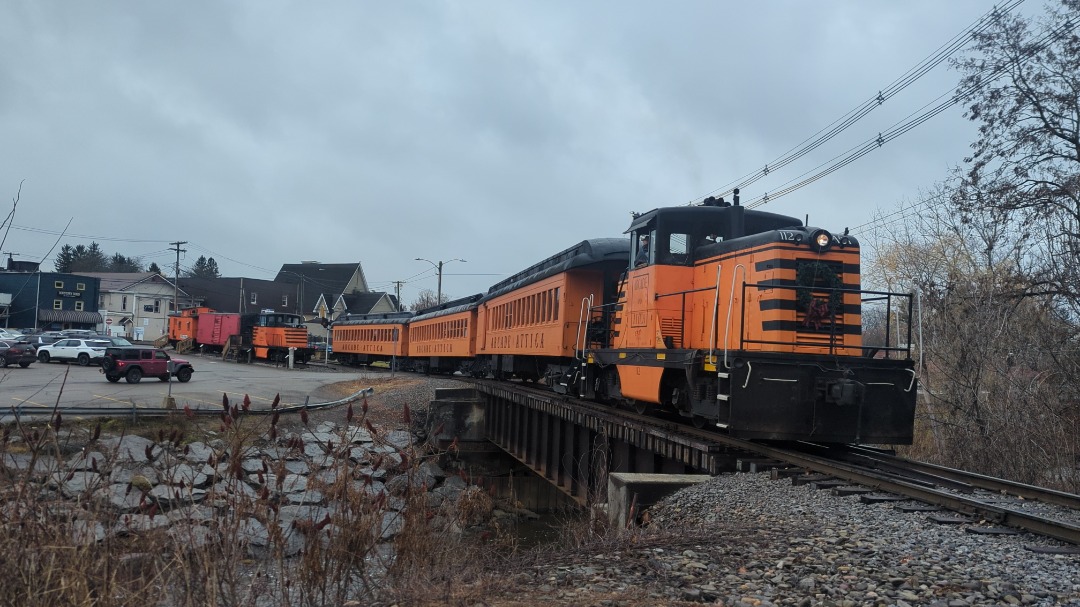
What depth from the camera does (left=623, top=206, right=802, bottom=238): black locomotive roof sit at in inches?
476

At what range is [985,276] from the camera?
1677cm

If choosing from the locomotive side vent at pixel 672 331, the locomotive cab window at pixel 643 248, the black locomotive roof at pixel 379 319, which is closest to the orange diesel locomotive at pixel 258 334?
the black locomotive roof at pixel 379 319

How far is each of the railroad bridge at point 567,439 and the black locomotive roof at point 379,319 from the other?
19831 millimetres

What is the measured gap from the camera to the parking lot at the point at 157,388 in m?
21.5

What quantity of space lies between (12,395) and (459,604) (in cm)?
2253

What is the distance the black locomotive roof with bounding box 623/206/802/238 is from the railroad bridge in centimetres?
319

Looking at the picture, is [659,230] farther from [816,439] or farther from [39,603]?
[39,603]

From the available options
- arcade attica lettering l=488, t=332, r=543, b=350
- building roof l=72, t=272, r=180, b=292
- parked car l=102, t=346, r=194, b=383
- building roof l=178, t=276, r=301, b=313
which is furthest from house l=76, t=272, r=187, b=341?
arcade attica lettering l=488, t=332, r=543, b=350

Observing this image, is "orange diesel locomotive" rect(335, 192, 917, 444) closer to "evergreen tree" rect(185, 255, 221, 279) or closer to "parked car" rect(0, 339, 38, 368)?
"parked car" rect(0, 339, 38, 368)

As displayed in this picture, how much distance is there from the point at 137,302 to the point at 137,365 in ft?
182

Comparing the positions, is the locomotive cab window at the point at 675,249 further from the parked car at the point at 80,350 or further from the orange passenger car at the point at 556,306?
the parked car at the point at 80,350

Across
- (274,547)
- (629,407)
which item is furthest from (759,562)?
(629,407)

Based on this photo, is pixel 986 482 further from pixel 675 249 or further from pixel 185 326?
pixel 185 326

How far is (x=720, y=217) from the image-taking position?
1216 centimetres
